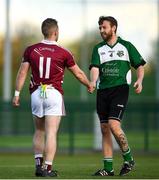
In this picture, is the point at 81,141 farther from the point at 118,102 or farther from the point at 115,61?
the point at 115,61

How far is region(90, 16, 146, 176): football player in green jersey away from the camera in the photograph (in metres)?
15.0

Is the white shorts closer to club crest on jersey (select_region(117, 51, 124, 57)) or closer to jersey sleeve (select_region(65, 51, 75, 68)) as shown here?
jersey sleeve (select_region(65, 51, 75, 68))

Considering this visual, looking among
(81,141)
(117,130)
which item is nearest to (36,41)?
(81,141)

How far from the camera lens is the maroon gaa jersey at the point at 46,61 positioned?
14414 mm

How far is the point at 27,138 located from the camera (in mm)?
28219

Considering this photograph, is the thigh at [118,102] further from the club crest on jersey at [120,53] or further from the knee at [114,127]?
the club crest on jersey at [120,53]

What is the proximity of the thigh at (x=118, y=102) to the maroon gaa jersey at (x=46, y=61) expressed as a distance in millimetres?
979

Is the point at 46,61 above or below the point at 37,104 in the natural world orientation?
above

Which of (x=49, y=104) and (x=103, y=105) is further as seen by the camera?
(x=103, y=105)

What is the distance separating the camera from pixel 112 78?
15.0 metres

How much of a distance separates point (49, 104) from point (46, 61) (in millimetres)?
578

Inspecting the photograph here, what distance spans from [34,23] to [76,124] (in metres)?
42.6

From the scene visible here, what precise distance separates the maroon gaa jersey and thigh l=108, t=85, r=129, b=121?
3.21 ft

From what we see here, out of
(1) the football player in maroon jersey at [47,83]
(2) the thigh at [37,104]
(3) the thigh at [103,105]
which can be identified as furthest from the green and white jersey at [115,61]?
(2) the thigh at [37,104]
